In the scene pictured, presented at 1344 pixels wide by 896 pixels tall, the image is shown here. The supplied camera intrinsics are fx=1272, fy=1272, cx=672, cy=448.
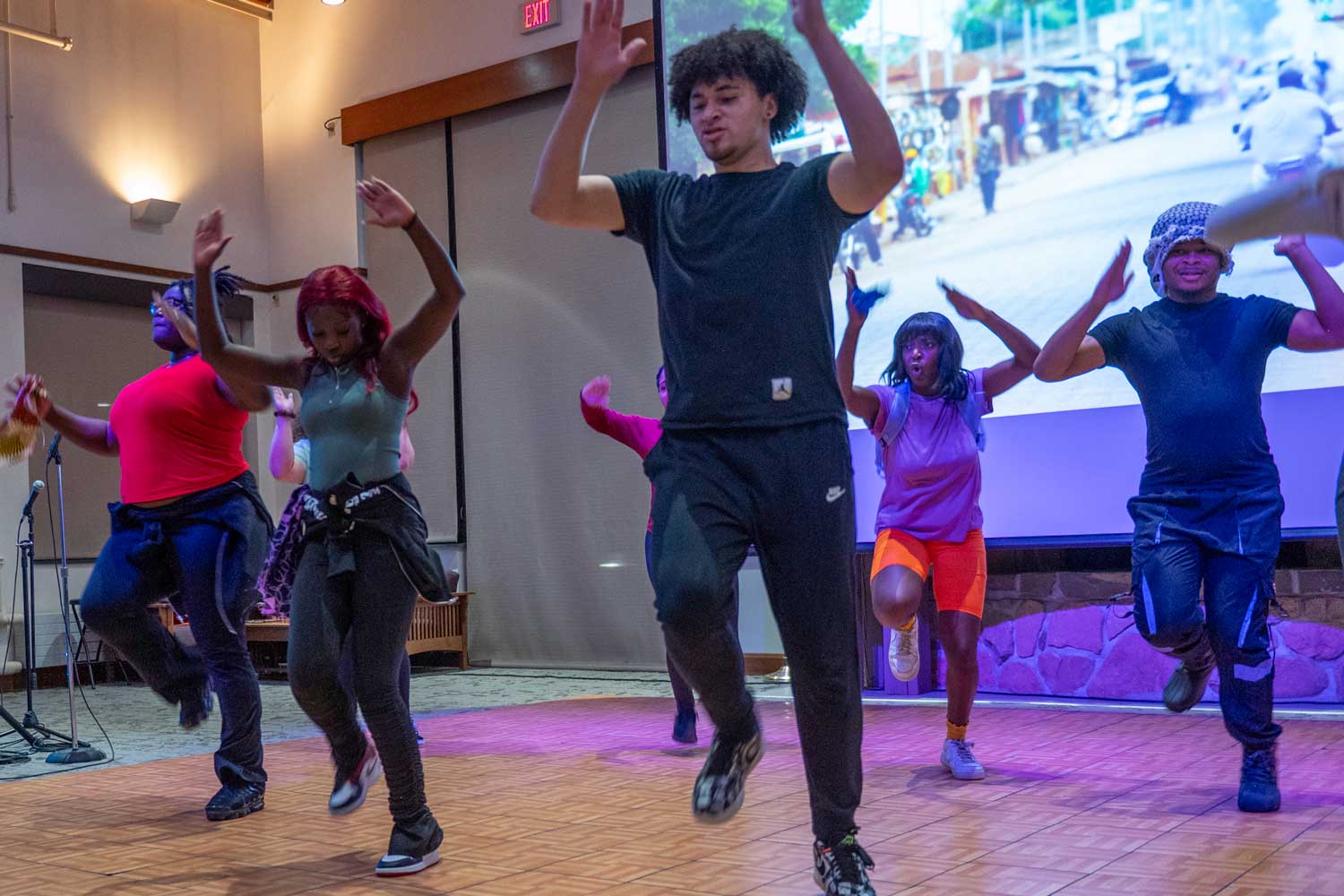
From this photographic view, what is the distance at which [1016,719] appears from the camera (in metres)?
5.89

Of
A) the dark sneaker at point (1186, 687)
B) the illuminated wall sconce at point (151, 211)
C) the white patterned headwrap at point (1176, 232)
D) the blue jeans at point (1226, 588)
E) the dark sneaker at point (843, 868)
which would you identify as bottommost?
the dark sneaker at point (843, 868)

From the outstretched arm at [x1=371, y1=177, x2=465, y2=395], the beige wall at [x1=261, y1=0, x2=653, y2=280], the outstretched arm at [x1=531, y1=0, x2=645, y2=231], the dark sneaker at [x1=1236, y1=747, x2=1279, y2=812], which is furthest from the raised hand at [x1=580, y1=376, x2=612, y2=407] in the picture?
the beige wall at [x1=261, y1=0, x2=653, y2=280]

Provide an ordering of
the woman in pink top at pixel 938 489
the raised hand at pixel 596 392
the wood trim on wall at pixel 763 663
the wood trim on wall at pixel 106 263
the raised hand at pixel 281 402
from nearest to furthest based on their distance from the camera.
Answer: the raised hand at pixel 281 402 < the woman in pink top at pixel 938 489 < the raised hand at pixel 596 392 < the wood trim on wall at pixel 763 663 < the wood trim on wall at pixel 106 263

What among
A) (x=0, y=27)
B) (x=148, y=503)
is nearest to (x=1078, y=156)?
(x=148, y=503)

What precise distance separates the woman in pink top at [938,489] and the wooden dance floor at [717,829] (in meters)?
0.51

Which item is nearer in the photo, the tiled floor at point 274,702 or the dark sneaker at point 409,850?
the dark sneaker at point 409,850

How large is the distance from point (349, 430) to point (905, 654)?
99.8 inches

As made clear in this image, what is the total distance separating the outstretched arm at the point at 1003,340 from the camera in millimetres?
3916

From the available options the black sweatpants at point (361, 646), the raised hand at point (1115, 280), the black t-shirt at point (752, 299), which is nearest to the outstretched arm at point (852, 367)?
the black t-shirt at point (752, 299)

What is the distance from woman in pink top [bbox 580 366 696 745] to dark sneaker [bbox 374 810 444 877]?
1.58 meters

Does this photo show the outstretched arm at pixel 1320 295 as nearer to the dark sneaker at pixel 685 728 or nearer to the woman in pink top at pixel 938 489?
the woman in pink top at pixel 938 489

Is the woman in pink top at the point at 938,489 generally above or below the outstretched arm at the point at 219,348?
below

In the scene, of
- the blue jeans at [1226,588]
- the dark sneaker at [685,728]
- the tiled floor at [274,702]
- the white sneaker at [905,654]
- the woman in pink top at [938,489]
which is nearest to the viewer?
the blue jeans at [1226,588]

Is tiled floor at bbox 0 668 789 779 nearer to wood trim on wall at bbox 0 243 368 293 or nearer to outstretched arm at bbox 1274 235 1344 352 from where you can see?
wood trim on wall at bbox 0 243 368 293
